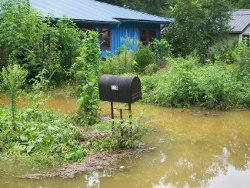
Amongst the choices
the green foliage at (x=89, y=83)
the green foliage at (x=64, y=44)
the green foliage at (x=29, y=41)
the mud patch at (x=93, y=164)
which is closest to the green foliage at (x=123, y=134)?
the mud patch at (x=93, y=164)

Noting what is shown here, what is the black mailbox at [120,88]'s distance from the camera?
734 centimetres

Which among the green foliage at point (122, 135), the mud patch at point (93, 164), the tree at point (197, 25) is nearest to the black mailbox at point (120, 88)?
the green foliage at point (122, 135)

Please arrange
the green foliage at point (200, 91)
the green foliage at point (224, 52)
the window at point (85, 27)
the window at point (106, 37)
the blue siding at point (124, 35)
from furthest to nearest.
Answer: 1. the blue siding at point (124, 35)
2. the window at point (106, 37)
3. the green foliage at point (224, 52)
4. the window at point (85, 27)
5. the green foliage at point (200, 91)

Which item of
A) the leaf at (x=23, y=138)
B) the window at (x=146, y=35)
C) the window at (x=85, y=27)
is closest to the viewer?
the leaf at (x=23, y=138)

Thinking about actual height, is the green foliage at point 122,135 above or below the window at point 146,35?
below

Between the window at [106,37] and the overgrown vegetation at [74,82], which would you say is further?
the window at [106,37]

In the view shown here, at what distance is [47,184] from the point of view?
236 inches

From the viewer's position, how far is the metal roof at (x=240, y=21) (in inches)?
1261

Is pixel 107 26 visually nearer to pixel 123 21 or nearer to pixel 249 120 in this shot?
pixel 123 21

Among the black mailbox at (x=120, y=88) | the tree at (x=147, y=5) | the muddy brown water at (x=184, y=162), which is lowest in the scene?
the muddy brown water at (x=184, y=162)

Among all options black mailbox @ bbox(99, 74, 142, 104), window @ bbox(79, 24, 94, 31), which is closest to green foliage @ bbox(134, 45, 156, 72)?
window @ bbox(79, 24, 94, 31)

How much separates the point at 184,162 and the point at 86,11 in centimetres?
1493

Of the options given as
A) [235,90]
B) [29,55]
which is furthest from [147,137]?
[29,55]

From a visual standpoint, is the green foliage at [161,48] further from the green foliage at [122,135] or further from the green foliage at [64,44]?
the green foliage at [122,135]
